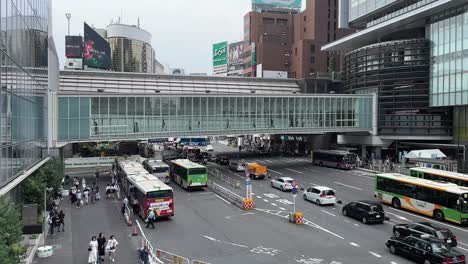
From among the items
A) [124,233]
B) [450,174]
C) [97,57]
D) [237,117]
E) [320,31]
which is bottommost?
[124,233]

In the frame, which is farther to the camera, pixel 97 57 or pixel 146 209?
pixel 97 57

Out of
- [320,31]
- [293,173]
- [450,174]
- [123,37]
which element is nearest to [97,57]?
[293,173]

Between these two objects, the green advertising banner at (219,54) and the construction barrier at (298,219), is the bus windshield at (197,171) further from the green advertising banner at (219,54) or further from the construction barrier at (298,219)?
the green advertising banner at (219,54)

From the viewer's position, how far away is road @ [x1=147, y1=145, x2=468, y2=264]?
848 inches

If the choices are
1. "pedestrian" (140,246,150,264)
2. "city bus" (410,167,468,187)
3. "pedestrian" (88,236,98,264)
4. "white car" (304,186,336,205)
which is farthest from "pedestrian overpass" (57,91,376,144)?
"pedestrian" (140,246,150,264)

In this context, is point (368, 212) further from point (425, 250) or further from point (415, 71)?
point (415, 71)

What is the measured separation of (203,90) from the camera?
291 ft

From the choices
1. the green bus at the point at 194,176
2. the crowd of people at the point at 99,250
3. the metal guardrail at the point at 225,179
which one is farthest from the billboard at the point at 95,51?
the crowd of people at the point at 99,250

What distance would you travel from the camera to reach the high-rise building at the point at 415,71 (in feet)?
202

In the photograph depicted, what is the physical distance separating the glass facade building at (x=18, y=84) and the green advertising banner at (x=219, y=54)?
5516 inches

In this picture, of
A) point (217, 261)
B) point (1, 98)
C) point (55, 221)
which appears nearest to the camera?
point (1, 98)

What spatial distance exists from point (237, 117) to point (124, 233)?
36.1 meters

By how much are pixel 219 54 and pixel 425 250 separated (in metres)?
158

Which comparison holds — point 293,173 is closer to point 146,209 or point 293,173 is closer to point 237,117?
point 237,117
